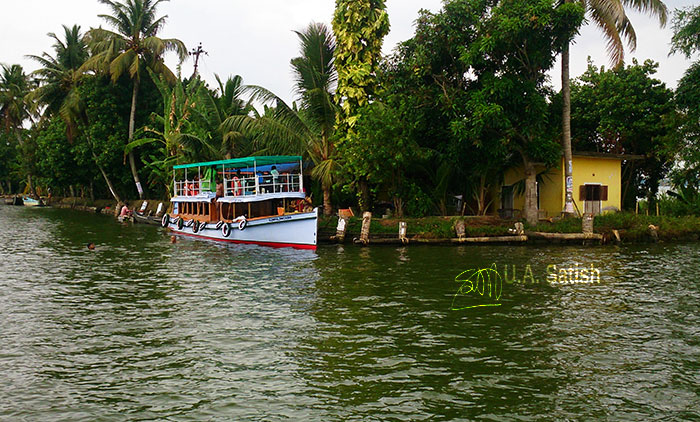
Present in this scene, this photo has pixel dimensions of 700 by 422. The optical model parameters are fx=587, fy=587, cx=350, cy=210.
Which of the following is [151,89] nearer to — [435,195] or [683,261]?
[435,195]

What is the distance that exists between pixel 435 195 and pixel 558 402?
74.5ft

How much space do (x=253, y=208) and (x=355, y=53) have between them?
9509 mm

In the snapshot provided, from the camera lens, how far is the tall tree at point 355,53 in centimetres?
2969

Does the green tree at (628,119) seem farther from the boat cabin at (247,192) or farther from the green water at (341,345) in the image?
the boat cabin at (247,192)

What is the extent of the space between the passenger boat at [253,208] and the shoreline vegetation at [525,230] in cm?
258

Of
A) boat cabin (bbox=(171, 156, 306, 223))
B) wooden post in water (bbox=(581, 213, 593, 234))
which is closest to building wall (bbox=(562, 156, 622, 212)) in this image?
wooden post in water (bbox=(581, 213, 593, 234))

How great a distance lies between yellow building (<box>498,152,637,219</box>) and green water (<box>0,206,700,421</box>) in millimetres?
11206

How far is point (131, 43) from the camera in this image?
48.9 metres

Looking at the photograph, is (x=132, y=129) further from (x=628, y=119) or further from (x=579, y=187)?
(x=628, y=119)

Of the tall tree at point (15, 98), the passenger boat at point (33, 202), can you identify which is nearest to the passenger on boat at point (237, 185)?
the tall tree at point (15, 98)

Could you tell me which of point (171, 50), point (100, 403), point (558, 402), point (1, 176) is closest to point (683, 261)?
point (558, 402)

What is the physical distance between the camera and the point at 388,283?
17.1m

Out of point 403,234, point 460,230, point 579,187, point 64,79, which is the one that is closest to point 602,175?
point 579,187

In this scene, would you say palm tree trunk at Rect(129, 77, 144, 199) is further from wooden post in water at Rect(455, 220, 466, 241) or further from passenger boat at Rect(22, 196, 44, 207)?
wooden post in water at Rect(455, 220, 466, 241)
